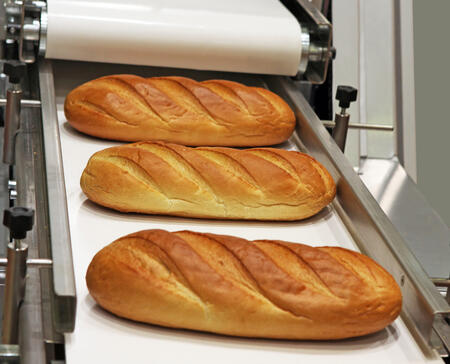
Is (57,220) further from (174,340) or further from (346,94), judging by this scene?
(346,94)

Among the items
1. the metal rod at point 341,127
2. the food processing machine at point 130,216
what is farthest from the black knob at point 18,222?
the metal rod at point 341,127

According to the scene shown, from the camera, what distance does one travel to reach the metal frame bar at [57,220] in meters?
1.29

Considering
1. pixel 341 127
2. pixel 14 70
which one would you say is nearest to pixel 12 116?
pixel 14 70

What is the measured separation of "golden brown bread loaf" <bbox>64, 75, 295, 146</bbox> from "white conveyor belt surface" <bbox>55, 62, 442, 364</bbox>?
1.04ft

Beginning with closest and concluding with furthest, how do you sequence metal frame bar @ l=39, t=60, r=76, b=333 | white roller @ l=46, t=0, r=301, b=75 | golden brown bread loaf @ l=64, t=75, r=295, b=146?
metal frame bar @ l=39, t=60, r=76, b=333 < golden brown bread loaf @ l=64, t=75, r=295, b=146 < white roller @ l=46, t=0, r=301, b=75

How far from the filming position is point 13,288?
1.39 metres

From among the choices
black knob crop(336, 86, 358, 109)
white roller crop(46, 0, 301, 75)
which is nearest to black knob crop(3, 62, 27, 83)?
white roller crop(46, 0, 301, 75)

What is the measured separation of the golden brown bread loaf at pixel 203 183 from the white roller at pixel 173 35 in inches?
17.7

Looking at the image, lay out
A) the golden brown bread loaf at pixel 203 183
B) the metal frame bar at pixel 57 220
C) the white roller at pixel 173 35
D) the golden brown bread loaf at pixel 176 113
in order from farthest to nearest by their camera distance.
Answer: the white roller at pixel 173 35
the golden brown bread loaf at pixel 176 113
the golden brown bread loaf at pixel 203 183
the metal frame bar at pixel 57 220

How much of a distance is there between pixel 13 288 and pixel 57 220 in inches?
6.8

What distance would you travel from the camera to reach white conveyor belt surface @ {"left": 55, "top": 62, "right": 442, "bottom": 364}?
1.30 m

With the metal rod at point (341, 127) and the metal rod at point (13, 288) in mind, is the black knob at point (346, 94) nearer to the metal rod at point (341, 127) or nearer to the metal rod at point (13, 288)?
the metal rod at point (341, 127)

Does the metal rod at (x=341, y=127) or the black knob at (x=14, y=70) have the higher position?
the black knob at (x=14, y=70)

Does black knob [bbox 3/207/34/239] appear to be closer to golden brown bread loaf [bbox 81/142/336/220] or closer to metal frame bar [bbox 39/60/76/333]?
metal frame bar [bbox 39/60/76/333]
